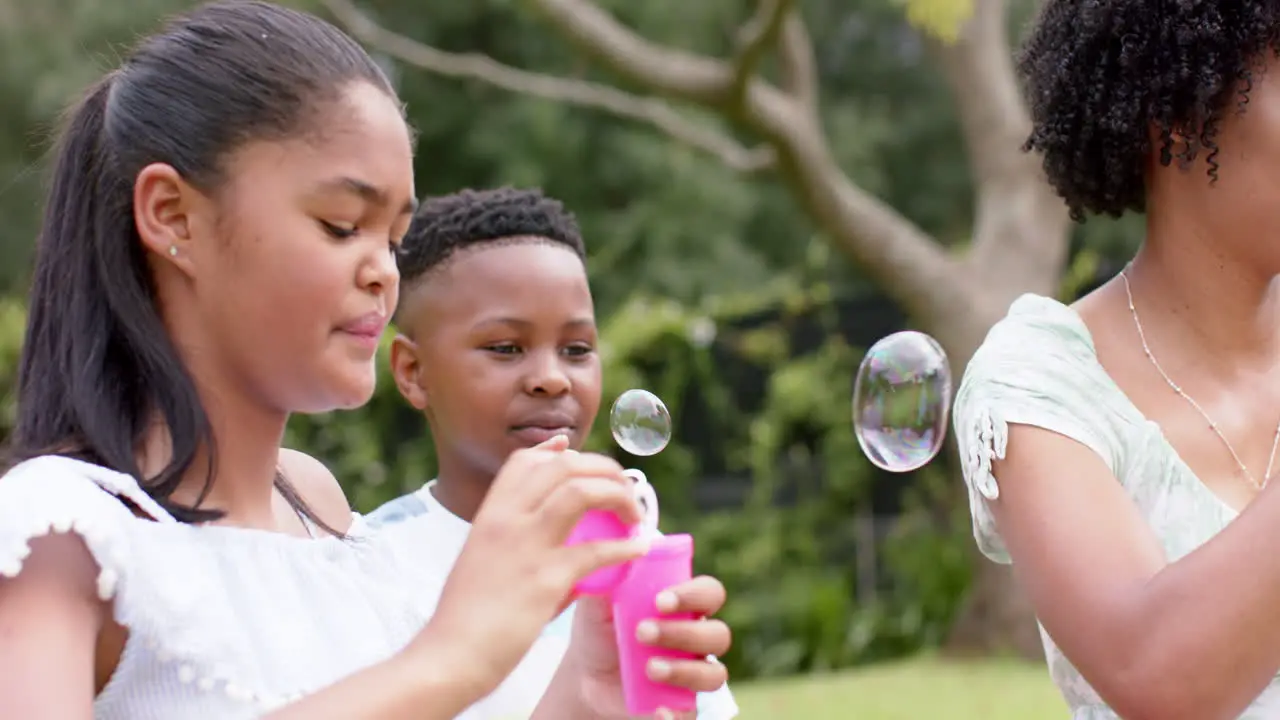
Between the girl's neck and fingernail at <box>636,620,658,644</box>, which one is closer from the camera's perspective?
fingernail at <box>636,620,658,644</box>

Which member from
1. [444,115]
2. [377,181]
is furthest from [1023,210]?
[444,115]

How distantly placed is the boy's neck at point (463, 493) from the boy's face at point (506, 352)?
29 millimetres

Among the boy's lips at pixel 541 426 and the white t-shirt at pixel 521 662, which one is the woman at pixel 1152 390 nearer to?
the white t-shirt at pixel 521 662

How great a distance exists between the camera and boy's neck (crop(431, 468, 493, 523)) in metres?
2.94

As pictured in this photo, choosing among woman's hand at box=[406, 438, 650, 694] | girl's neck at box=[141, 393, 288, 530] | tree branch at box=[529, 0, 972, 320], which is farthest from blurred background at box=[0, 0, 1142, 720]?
woman's hand at box=[406, 438, 650, 694]

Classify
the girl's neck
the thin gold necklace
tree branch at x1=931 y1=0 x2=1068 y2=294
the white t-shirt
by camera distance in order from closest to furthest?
1. the girl's neck
2. the thin gold necklace
3. the white t-shirt
4. tree branch at x1=931 y1=0 x2=1068 y2=294

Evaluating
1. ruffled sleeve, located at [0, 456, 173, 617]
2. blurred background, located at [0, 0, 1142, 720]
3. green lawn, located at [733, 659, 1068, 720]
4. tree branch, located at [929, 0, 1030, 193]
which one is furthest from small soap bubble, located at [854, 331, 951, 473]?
tree branch, located at [929, 0, 1030, 193]

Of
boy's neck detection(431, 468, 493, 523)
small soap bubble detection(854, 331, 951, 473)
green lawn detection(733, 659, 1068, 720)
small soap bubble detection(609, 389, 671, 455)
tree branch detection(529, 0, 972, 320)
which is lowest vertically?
green lawn detection(733, 659, 1068, 720)

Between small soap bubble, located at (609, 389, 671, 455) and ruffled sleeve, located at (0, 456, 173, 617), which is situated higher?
small soap bubble, located at (609, 389, 671, 455)

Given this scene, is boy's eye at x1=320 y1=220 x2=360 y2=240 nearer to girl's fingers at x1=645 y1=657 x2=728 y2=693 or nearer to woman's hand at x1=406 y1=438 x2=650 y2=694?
woman's hand at x1=406 y1=438 x2=650 y2=694

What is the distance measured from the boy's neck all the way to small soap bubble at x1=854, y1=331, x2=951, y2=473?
71 centimetres

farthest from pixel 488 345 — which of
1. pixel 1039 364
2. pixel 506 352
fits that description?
pixel 1039 364

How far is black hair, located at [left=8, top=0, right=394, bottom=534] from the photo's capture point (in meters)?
1.64

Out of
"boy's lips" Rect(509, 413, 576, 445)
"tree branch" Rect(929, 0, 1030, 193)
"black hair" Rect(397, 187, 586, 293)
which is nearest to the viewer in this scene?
"boy's lips" Rect(509, 413, 576, 445)
